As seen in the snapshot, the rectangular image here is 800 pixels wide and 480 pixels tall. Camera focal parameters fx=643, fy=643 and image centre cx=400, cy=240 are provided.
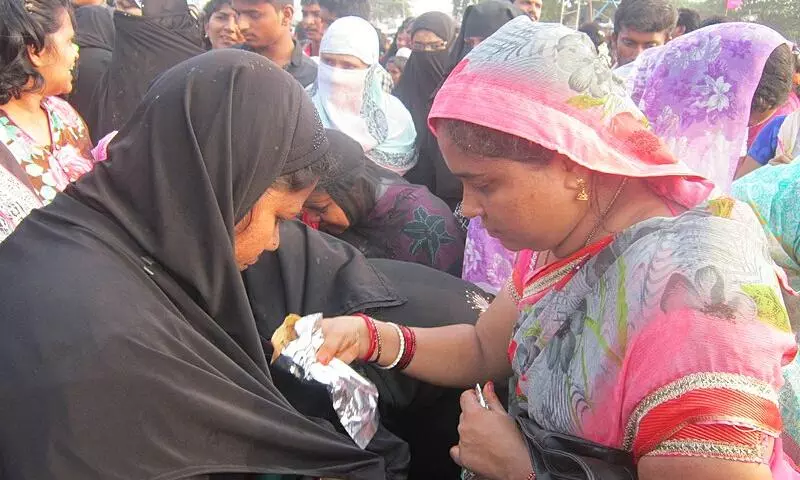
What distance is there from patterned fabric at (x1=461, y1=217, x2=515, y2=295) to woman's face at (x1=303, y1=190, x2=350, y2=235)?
0.57 metres

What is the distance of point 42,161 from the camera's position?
9.46ft

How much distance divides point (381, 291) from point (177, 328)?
822 mm

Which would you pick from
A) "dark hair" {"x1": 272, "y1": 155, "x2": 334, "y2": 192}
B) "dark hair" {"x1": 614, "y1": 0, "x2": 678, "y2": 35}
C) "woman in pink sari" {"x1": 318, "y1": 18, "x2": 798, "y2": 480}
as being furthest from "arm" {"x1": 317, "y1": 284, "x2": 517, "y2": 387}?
"dark hair" {"x1": 614, "y1": 0, "x2": 678, "y2": 35}

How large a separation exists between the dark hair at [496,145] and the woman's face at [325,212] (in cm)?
148

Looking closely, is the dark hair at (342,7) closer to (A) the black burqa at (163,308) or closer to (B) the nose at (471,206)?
(A) the black burqa at (163,308)

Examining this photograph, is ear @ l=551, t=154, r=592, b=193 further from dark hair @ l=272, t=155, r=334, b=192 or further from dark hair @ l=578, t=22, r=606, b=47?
dark hair @ l=578, t=22, r=606, b=47

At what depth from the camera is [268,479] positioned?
1625 millimetres

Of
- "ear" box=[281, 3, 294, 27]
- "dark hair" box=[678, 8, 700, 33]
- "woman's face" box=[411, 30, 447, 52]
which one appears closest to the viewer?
"ear" box=[281, 3, 294, 27]

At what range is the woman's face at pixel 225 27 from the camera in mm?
5047

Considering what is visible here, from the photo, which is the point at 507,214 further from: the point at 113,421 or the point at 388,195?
the point at 388,195

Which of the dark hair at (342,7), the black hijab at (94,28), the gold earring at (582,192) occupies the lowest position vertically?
the dark hair at (342,7)

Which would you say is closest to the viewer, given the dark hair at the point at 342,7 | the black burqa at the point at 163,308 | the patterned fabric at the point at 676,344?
the patterned fabric at the point at 676,344

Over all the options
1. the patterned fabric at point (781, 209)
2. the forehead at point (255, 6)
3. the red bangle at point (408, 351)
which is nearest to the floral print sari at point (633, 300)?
the red bangle at point (408, 351)

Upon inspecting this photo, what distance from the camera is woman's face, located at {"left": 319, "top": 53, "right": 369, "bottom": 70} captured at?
4383mm
